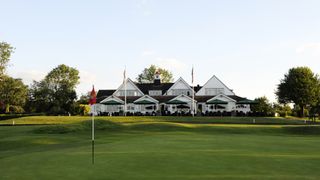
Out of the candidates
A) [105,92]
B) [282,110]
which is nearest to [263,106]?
[282,110]

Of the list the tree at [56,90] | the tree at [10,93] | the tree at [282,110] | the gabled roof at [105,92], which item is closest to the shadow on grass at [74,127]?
the tree at [282,110]

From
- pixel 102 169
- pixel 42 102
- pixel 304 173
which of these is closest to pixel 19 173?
pixel 102 169

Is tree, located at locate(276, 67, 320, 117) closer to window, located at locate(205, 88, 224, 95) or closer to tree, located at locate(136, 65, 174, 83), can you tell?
window, located at locate(205, 88, 224, 95)

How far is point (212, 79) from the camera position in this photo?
297 feet

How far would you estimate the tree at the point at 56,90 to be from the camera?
11062cm

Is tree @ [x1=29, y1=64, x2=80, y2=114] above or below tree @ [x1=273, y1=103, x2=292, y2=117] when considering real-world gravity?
above

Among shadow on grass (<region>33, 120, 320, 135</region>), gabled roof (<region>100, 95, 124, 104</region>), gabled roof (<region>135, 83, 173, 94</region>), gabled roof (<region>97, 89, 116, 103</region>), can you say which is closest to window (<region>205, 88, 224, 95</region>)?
gabled roof (<region>135, 83, 173, 94</region>)

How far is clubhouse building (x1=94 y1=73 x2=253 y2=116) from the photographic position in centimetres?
8144

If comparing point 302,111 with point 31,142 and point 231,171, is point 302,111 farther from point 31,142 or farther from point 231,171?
point 231,171

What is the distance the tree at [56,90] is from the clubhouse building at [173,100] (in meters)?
16.6

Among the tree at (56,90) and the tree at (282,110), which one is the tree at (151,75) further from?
the tree at (282,110)

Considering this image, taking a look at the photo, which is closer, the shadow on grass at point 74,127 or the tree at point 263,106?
the shadow on grass at point 74,127

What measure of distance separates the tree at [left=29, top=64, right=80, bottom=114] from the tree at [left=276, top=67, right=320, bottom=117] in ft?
184

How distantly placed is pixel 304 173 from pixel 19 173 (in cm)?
969
